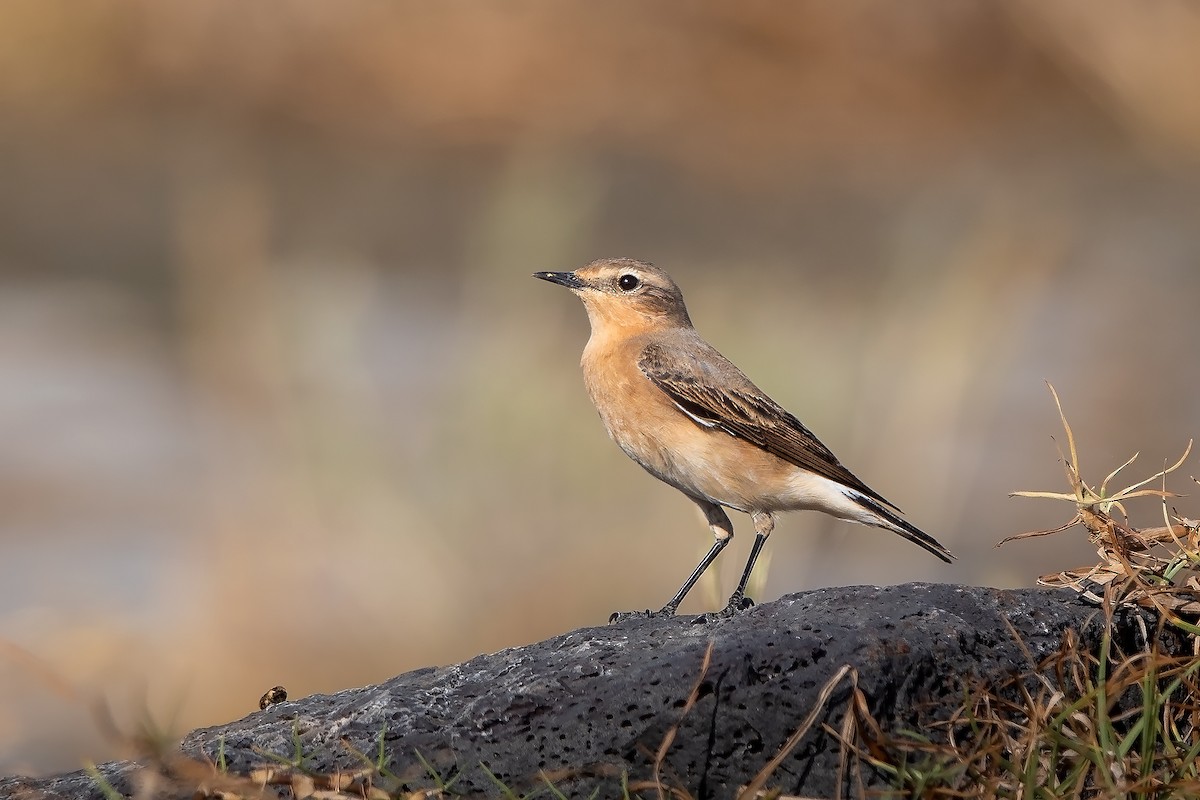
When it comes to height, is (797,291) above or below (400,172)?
below

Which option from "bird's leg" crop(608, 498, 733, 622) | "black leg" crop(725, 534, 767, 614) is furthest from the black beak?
"black leg" crop(725, 534, 767, 614)

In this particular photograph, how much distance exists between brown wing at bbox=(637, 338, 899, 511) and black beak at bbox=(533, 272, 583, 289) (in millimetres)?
615

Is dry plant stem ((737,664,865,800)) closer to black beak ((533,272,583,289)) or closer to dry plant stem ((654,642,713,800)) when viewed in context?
dry plant stem ((654,642,713,800))

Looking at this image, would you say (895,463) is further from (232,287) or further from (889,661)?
(889,661)

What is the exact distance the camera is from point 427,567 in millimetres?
7754

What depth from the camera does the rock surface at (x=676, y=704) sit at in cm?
354

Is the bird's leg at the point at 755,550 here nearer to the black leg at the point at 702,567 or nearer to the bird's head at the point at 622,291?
the black leg at the point at 702,567

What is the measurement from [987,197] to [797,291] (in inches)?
119

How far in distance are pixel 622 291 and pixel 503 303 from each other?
1950mm

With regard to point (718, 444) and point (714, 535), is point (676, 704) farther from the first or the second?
point (714, 535)

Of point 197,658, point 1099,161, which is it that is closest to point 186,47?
point 1099,161

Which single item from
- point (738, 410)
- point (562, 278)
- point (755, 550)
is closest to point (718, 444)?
point (738, 410)

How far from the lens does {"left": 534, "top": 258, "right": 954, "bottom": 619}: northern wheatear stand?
6051mm

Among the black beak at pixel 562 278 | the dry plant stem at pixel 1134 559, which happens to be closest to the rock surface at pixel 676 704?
the dry plant stem at pixel 1134 559
